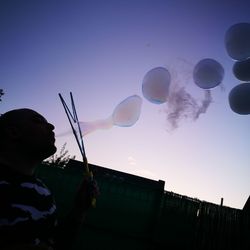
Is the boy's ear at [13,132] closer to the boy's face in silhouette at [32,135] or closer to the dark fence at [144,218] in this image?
the boy's face in silhouette at [32,135]

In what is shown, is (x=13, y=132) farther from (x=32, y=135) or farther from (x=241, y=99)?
(x=241, y=99)

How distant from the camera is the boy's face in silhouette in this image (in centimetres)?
183

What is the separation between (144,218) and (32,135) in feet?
17.2

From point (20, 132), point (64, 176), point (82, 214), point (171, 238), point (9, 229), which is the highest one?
point (64, 176)

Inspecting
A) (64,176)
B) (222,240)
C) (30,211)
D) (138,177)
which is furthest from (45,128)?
(138,177)

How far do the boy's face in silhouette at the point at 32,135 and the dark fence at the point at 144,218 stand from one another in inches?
174

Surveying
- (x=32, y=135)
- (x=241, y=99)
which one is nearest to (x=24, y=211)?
(x=32, y=135)

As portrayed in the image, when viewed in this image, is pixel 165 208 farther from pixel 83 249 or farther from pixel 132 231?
pixel 83 249

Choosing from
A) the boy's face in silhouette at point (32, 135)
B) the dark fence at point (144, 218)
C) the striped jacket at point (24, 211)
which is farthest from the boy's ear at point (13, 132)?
the dark fence at point (144, 218)

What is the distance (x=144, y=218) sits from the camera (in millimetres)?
6453

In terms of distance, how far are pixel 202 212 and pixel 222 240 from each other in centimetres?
89

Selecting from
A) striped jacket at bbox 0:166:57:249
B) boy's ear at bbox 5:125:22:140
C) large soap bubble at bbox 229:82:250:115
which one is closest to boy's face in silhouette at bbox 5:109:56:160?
boy's ear at bbox 5:125:22:140

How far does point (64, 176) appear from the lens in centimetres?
622

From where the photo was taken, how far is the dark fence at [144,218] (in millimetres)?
6156
